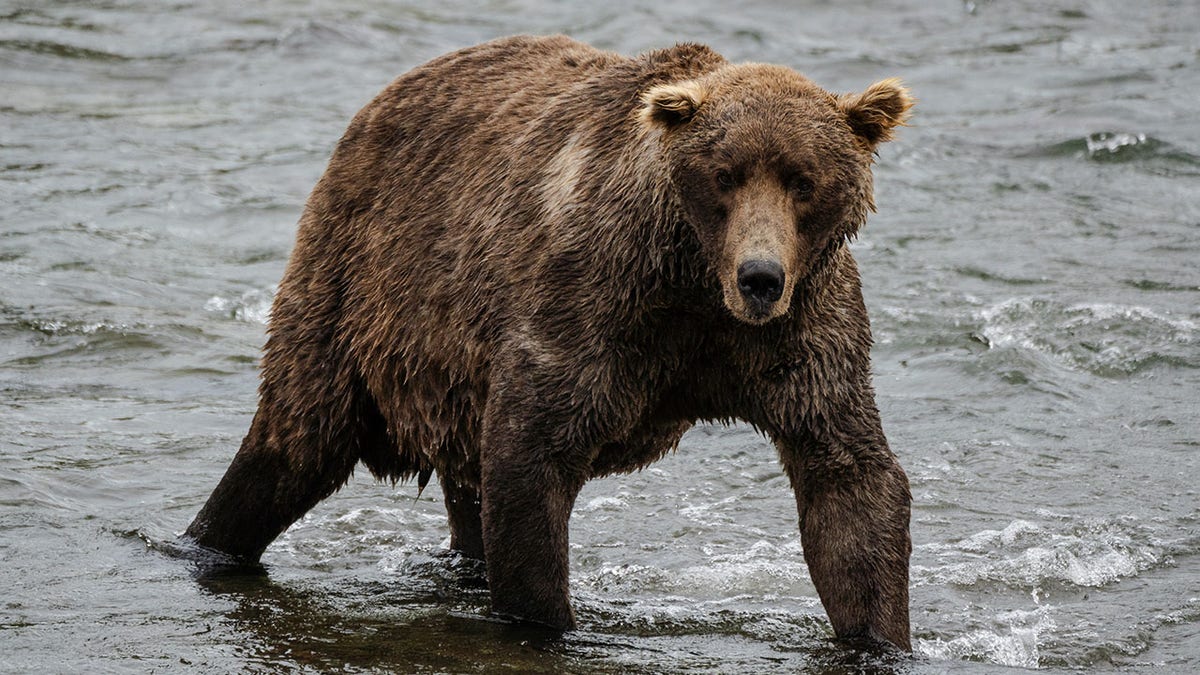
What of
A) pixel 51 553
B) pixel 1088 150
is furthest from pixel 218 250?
pixel 1088 150

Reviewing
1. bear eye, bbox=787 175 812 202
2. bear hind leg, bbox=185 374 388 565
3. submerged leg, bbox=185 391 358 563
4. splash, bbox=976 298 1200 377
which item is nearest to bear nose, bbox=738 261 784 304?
bear eye, bbox=787 175 812 202

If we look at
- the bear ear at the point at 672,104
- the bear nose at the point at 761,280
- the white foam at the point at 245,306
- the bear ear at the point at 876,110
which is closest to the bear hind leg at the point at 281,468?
the bear ear at the point at 672,104

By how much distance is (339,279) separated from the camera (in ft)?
23.6

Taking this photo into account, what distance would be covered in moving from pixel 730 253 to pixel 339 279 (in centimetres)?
221

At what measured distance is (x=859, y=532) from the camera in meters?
6.01

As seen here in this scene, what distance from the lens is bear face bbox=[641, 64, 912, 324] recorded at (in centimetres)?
A: 540

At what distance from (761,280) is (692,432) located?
4.40 metres

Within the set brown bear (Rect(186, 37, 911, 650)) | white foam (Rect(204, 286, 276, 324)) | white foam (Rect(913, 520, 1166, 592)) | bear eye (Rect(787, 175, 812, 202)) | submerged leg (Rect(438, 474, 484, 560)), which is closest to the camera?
bear eye (Rect(787, 175, 812, 202))

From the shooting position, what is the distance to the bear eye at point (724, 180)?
18.2ft

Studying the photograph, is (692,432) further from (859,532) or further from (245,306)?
(859,532)

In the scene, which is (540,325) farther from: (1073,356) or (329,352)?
(1073,356)

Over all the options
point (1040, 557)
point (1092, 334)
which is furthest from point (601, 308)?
point (1092, 334)

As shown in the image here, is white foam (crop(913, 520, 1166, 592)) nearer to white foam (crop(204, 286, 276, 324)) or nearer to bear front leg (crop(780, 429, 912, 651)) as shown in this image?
bear front leg (crop(780, 429, 912, 651))

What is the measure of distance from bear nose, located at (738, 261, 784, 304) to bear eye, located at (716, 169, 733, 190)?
320 mm
